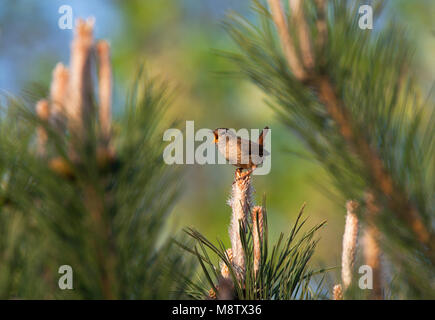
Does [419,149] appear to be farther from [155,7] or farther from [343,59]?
[155,7]

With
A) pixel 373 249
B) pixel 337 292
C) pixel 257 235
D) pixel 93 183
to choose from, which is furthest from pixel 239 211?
pixel 93 183

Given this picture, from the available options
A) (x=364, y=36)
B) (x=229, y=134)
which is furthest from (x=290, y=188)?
(x=364, y=36)

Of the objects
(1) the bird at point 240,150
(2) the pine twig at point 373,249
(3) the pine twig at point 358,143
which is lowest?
(2) the pine twig at point 373,249

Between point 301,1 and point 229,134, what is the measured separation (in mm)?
770

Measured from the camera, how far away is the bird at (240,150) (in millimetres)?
1528

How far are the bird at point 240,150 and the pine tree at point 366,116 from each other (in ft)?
1.77

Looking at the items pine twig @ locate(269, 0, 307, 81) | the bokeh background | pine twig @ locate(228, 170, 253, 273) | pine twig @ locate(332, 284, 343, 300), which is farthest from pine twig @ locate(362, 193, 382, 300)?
the bokeh background

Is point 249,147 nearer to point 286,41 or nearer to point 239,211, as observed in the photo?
point 239,211

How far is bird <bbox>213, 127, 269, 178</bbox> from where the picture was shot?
153 centimetres

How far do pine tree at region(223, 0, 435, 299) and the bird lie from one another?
1.77 feet

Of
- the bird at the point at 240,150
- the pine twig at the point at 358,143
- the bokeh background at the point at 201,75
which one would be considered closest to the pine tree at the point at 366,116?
the pine twig at the point at 358,143

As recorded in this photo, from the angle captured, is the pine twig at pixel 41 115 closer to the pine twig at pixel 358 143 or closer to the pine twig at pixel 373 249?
the pine twig at pixel 358 143

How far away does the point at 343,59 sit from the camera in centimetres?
94

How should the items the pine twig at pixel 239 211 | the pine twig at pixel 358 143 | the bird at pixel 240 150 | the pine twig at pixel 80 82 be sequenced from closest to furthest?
the pine twig at pixel 80 82, the pine twig at pixel 358 143, the pine twig at pixel 239 211, the bird at pixel 240 150
